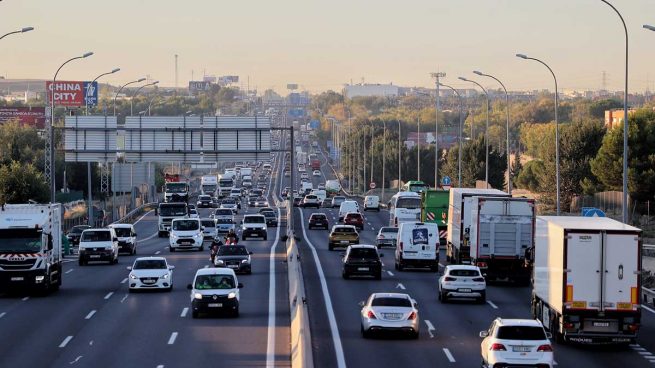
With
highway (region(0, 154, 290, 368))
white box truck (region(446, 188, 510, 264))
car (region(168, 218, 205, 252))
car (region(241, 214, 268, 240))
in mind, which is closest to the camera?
highway (region(0, 154, 290, 368))

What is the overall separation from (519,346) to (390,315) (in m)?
7.70

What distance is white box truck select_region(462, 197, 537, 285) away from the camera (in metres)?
52.0

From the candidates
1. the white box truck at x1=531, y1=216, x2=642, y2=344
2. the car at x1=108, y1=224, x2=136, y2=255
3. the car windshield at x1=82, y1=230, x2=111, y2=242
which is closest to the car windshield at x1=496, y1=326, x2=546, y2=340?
→ the white box truck at x1=531, y1=216, x2=642, y2=344

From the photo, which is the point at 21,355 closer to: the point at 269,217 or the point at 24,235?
the point at 24,235

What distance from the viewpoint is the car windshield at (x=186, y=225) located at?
246 feet

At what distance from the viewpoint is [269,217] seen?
104 metres

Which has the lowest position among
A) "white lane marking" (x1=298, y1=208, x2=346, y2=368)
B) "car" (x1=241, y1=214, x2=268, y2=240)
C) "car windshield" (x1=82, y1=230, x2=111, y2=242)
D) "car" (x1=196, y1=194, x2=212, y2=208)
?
"car" (x1=196, y1=194, x2=212, y2=208)

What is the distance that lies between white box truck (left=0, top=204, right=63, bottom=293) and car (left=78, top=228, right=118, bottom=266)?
16.6m

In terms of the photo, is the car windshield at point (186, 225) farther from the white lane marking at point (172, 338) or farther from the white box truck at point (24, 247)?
the white lane marking at point (172, 338)

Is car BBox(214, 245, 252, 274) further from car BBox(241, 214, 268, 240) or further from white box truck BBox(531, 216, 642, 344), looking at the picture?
car BBox(241, 214, 268, 240)

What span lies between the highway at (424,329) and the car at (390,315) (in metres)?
0.36

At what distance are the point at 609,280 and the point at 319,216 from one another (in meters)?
68.8

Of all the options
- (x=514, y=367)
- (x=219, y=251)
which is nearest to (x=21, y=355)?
(x=514, y=367)

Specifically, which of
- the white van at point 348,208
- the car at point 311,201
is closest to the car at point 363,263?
the white van at point 348,208
